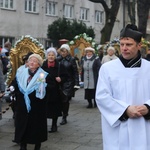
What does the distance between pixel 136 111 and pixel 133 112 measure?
0.11ft

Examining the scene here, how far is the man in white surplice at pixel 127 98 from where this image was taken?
14.4 ft

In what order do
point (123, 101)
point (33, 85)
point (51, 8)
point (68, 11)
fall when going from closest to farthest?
point (123, 101) < point (33, 85) < point (51, 8) < point (68, 11)

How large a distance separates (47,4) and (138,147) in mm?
32755

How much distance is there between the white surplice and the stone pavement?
3098mm

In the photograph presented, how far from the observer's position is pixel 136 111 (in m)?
4.31

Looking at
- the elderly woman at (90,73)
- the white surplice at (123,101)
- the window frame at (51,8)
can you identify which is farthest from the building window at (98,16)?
the white surplice at (123,101)

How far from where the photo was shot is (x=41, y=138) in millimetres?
7098

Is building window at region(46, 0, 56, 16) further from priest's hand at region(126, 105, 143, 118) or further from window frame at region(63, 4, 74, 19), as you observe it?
priest's hand at region(126, 105, 143, 118)

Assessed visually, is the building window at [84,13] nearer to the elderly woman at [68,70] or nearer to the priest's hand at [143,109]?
the elderly woman at [68,70]

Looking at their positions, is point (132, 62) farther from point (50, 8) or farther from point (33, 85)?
point (50, 8)

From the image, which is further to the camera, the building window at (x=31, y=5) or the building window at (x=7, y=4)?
the building window at (x=31, y=5)

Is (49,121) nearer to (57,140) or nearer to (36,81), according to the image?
(57,140)

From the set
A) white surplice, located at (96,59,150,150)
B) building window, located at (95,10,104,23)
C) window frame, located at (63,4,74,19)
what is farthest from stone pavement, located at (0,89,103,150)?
building window, located at (95,10,104,23)

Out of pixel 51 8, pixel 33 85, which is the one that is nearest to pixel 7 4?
pixel 51 8
